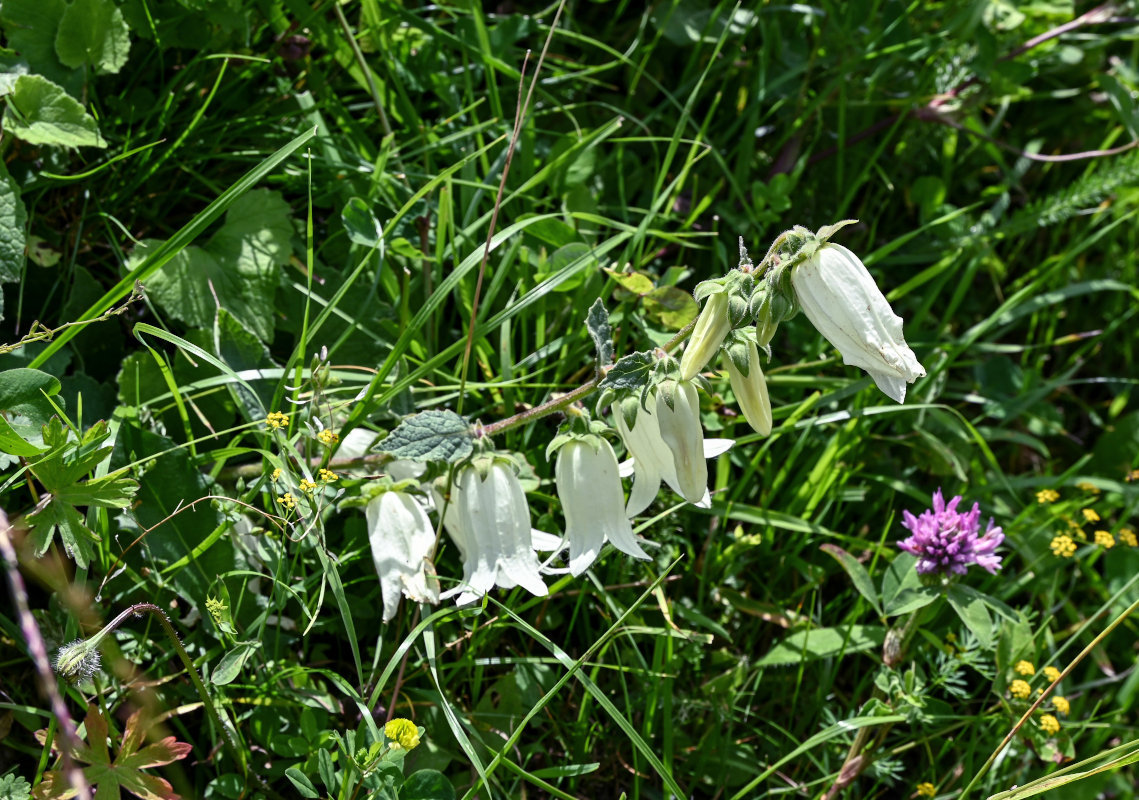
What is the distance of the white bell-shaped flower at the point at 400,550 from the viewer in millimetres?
1796

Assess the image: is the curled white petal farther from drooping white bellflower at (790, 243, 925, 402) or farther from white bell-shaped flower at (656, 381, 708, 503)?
drooping white bellflower at (790, 243, 925, 402)

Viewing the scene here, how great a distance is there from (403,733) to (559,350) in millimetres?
1104

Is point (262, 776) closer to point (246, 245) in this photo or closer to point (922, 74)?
point (246, 245)

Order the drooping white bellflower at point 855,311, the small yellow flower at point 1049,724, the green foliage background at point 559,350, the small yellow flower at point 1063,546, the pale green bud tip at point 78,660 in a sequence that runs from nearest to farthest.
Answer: the pale green bud tip at point 78,660 < the drooping white bellflower at point 855,311 < the green foliage background at point 559,350 < the small yellow flower at point 1049,724 < the small yellow flower at point 1063,546

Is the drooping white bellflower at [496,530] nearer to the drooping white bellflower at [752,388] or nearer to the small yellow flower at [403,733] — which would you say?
the small yellow flower at [403,733]

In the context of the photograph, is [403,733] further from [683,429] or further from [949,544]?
[949,544]

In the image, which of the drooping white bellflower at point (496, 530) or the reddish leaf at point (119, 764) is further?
the drooping white bellflower at point (496, 530)

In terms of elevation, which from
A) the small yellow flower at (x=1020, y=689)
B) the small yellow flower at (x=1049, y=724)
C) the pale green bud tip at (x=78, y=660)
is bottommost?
the small yellow flower at (x=1049, y=724)

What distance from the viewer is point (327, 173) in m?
2.35

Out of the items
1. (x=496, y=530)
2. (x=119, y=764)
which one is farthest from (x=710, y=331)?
(x=119, y=764)

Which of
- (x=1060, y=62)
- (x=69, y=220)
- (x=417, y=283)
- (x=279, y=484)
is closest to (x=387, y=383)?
→ (x=417, y=283)

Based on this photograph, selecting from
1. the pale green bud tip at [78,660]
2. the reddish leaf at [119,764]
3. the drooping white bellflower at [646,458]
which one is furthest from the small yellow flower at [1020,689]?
the pale green bud tip at [78,660]

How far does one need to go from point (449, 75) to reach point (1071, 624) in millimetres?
2254

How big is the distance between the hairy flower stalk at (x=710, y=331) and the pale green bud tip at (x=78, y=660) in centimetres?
102
